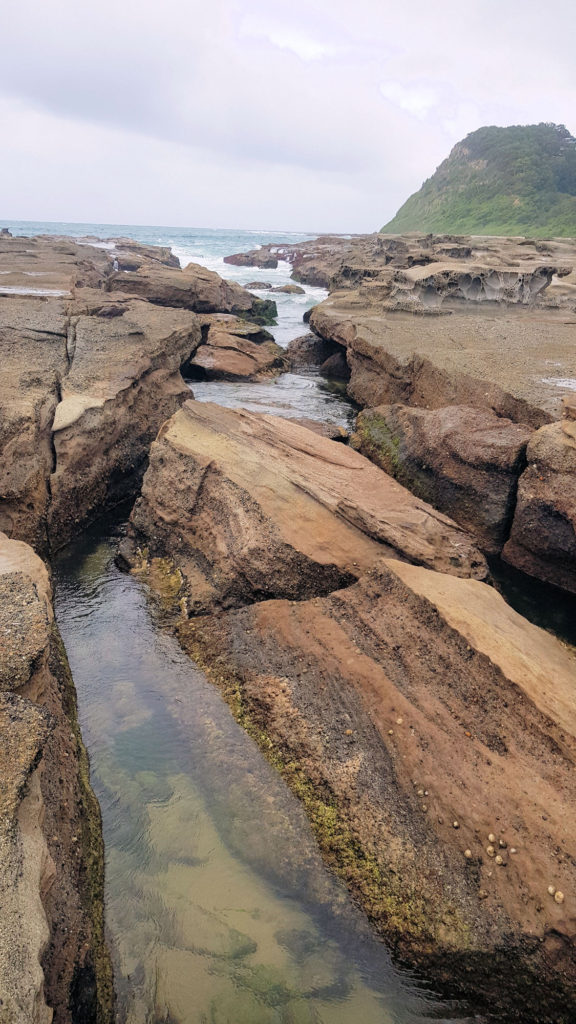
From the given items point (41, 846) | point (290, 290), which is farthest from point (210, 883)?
point (290, 290)

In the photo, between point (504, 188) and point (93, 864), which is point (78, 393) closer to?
point (93, 864)

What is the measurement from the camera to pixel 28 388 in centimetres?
802

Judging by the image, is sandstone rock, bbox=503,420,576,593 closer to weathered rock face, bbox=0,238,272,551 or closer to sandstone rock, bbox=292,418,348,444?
sandstone rock, bbox=292,418,348,444

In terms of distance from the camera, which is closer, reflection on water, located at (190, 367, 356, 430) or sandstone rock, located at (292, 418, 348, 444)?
sandstone rock, located at (292, 418, 348, 444)

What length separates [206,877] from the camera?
3740mm

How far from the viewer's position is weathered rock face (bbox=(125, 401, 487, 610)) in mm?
5863

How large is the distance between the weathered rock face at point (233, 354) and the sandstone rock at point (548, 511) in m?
8.88

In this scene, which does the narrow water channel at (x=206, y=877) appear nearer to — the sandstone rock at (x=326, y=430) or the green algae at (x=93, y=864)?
the green algae at (x=93, y=864)

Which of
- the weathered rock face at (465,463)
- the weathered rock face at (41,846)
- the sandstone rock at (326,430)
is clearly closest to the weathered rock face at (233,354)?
the sandstone rock at (326,430)

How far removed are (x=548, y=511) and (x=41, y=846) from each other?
5426mm

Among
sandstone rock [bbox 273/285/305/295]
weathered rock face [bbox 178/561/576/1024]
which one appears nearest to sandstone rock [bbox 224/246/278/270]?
sandstone rock [bbox 273/285/305/295]

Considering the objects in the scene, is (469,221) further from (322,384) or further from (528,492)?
(528,492)

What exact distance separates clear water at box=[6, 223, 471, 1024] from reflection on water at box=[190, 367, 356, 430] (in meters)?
6.76

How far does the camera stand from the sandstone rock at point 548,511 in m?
6.16
